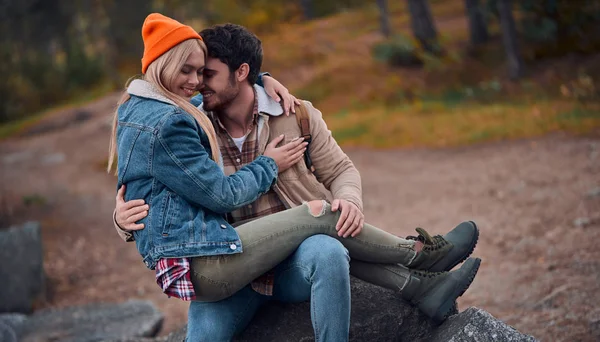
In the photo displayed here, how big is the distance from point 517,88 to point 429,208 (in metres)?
5.50

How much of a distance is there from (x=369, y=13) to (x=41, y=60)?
1294cm

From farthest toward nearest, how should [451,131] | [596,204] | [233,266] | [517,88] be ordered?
[517,88] → [451,131] → [596,204] → [233,266]

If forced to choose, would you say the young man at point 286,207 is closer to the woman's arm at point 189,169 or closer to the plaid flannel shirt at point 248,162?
the plaid flannel shirt at point 248,162

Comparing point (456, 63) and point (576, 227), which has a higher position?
point (576, 227)

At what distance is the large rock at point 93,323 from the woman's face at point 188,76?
11.5 feet

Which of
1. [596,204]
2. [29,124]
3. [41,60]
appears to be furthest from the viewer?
[41,60]

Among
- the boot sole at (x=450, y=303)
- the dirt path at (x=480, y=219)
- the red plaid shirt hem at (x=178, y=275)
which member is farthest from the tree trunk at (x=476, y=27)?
the red plaid shirt hem at (x=178, y=275)

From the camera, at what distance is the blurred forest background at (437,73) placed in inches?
474

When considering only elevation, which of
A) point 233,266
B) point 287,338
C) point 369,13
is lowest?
point 369,13

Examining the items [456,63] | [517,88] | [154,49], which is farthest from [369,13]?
[154,49]

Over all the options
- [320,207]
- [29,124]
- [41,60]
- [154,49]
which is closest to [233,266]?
[320,207]

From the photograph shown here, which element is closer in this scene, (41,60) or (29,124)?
(29,124)

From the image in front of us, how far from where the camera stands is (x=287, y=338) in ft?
11.8

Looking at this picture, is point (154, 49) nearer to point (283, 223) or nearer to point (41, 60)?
point (283, 223)
